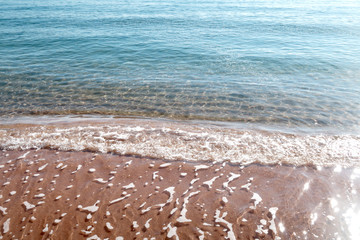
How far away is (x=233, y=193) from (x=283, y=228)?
1449 mm

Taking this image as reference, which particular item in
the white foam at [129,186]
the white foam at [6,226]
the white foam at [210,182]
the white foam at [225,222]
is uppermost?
the white foam at [225,222]

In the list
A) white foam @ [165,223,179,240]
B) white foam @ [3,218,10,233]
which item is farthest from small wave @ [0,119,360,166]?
white foam @ [3,218,10,233]

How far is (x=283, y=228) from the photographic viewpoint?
551cm

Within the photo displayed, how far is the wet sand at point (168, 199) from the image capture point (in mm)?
5477

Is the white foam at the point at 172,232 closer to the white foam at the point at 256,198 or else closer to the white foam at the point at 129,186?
the white foam at the point at 129,186

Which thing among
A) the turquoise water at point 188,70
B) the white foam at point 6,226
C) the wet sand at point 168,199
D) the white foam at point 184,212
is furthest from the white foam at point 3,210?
the turquoise water at point 188,70

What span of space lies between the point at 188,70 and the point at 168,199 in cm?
1183

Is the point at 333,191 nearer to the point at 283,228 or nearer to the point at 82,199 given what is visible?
the point at 283,228

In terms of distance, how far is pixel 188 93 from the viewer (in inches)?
521

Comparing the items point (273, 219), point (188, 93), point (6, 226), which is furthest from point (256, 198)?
point (188, 93)

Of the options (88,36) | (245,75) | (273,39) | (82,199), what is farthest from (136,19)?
(82,199)

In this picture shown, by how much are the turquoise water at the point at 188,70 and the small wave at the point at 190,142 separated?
4.49 ft

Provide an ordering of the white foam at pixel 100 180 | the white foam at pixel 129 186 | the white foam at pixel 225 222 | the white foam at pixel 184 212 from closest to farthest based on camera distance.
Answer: the white foam at pixel 225 222 → the white foam at pixel 184 212 → the white foam at pixel 129 186 → the white foam at pixel 100 180

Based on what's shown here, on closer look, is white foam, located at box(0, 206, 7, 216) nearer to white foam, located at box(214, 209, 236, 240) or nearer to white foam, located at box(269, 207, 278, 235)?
white foam, located at box(214, 209, 236, 240)
